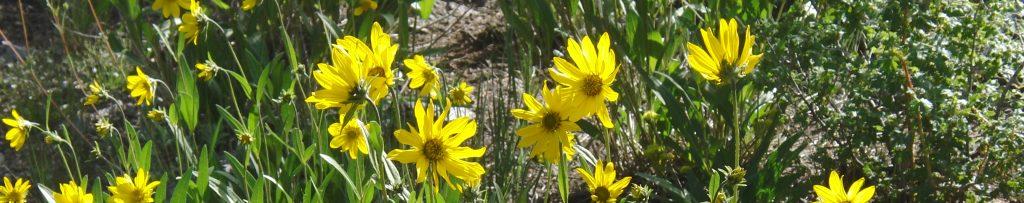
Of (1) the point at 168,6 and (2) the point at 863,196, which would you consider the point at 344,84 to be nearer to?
(2) the point at 863,196

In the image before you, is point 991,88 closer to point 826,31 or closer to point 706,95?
point 826,31

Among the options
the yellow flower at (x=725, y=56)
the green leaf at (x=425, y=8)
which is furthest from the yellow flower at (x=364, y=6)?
the yellow flower at (x=725, y=56)

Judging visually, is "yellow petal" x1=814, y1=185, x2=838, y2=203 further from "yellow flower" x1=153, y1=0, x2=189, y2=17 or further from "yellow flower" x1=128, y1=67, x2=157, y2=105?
"yellow flower" x1=153, y1=0, x2=189, y2=17

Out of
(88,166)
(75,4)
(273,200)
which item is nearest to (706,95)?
(273,200)

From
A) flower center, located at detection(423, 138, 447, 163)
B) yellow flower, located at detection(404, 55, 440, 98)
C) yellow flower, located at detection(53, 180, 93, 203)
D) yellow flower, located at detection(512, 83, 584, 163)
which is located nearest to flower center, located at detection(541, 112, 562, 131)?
yellow flower, located at detection(512, 83, 584, 163)

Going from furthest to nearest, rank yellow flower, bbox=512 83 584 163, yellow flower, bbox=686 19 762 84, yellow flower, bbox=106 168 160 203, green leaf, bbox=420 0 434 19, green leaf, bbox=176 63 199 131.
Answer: green leaf, bbox=420 0 434 19, green leaf, bbox=176 63 199 131, yellow flower, bbox=106 168 160 203, yellow flower, bbox=512 83 584 163, yellow flower, bbox=686 19 762 84

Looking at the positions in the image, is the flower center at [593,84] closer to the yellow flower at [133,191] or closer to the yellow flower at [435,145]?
the yellow flower at [435,145]
